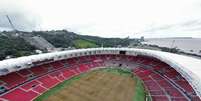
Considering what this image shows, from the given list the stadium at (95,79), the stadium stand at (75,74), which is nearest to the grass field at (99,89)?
the stadium at (95,79)

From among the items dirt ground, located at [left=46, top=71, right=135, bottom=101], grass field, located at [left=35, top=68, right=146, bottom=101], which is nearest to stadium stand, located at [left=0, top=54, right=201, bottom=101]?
grass field, located at [left=35, top=68, right=146, bottom=101]

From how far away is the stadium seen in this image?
26438mm

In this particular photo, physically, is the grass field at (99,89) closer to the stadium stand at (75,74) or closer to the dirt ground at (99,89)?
the dirt ground at (99,89)

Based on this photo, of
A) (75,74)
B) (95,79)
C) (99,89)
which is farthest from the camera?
(75,74)

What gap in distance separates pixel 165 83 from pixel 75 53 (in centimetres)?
2927

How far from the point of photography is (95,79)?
37.5m

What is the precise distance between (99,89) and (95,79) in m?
6.47

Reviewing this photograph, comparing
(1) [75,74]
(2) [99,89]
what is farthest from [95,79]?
(2) [99,89]

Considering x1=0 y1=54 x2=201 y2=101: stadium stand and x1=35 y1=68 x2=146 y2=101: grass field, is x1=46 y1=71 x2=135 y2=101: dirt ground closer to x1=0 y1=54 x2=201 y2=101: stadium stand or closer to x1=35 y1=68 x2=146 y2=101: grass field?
x1=35 y1=68 x2=146 y2=101: grass field

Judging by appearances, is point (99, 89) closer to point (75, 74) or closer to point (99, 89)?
point (99, 89)

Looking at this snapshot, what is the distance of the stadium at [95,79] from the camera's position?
26.4m

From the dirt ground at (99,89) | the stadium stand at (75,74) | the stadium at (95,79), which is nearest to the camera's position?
the stadium at (95,79)

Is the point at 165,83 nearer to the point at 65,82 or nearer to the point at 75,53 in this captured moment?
the point at 65,82

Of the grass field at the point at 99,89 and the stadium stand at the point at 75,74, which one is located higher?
the stadium stand at the point at 75,74
